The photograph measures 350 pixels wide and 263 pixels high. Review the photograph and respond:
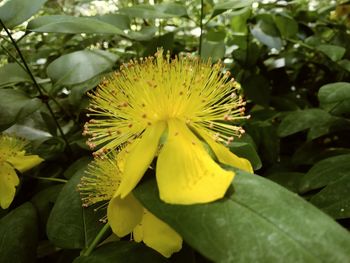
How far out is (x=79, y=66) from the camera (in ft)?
A: 2.52

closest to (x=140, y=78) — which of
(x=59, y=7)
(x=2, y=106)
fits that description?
(x=2, y=106)

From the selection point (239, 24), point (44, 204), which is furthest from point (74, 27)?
point (239, 24)

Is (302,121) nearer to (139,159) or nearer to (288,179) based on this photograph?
(288,179)

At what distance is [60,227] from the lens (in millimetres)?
580

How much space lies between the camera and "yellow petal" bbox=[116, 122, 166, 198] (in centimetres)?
44

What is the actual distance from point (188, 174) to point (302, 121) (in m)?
0.47

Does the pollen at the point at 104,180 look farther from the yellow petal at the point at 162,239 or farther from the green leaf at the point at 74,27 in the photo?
the green leaf at the point at 74,27

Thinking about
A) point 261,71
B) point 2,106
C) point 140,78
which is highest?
point 140,78

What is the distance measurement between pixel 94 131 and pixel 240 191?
0.68 ft

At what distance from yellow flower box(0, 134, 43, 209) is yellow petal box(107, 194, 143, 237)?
0.30 m

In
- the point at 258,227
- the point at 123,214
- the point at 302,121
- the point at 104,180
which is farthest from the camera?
the point at 302,121

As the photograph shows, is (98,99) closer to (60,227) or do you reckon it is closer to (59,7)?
(60,227)

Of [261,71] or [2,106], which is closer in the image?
[2,106]

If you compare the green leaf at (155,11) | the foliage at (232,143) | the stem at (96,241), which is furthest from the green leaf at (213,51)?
the stem at (96,241)
